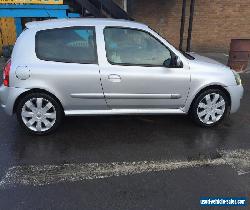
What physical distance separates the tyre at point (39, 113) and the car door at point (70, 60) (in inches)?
7.2

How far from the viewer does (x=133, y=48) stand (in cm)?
451

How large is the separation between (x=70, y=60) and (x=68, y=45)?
0.74 ft

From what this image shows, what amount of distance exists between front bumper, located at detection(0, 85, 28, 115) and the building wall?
745cm

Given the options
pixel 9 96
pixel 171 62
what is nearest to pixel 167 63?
pixel 171 62

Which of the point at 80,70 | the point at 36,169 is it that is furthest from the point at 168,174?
the point at 80,70

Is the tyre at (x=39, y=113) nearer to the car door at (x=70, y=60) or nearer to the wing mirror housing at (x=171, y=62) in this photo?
the car door at (x=70, y=60)

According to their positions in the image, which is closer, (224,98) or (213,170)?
(213,170)

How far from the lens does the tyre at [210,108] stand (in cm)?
477

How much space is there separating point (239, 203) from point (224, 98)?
82.0 inches

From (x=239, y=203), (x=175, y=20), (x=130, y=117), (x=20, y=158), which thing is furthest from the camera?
(x=175, y=20)

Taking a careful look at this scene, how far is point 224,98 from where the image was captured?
4852 mm

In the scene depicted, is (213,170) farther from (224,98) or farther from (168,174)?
(224,98)

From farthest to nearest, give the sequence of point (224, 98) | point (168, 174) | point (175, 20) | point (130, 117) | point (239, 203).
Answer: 1. point (175, 20)
2. point (130, 117)
3. point (224, 98)
4. point (168, 174)
5. point (239, 203)

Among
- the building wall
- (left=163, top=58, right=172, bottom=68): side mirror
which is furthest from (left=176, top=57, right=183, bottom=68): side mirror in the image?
the building wall
